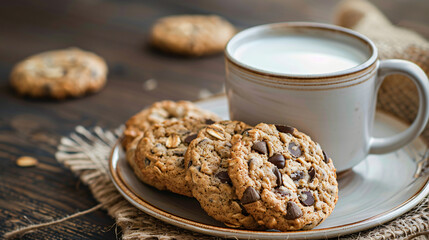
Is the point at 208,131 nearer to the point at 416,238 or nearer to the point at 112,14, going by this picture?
the point at 416,238

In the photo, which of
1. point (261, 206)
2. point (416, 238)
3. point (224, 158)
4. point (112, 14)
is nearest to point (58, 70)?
point (112, 14)

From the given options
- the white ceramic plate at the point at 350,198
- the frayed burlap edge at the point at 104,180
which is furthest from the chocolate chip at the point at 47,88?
the white ceramic plate at the point at 350,198

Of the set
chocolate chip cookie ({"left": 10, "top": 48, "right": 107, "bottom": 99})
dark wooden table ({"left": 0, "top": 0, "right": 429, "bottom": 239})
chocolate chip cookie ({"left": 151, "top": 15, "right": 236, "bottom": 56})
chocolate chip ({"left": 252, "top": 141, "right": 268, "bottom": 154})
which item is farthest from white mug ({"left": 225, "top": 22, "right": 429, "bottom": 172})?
chocolate chip cookie ({"left": 151, "top": 15, "right": 236, "bottom": 56})

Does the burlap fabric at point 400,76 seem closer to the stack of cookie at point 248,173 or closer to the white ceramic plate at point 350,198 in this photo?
the white ceramic plate at point 350,198

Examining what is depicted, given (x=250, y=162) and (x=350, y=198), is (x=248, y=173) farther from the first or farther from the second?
(x=350, y=198)

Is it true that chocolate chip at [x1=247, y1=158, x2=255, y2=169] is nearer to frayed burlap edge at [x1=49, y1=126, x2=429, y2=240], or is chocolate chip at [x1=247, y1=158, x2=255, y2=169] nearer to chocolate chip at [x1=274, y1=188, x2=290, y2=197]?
chocolate chip at [x1=274, y1=188, x2=290, y2=197]

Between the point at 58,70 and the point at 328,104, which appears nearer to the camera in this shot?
the point at 328,104

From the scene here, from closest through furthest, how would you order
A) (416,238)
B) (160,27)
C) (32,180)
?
(416,238)
(32,180)
(160,27)
